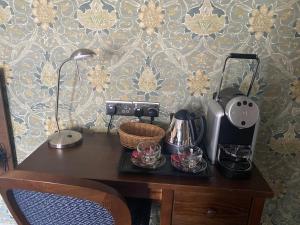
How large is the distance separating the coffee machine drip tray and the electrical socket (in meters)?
0.41

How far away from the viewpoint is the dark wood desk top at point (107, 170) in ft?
3.15

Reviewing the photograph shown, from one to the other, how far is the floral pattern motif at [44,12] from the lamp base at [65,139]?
52 centimetres

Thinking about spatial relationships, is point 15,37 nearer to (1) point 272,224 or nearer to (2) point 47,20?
(2) point 47,20

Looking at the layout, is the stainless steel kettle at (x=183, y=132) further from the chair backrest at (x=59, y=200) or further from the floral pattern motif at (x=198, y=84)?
the chair backrest at (x=59, y=200)

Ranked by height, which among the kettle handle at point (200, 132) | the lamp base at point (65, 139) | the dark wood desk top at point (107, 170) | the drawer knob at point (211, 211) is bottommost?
the drawer knob at point (211, 211)

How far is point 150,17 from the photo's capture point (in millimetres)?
1217

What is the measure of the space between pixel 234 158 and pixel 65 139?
776 millimetres

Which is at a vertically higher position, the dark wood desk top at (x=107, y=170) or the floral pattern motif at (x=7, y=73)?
the floral pattern motif at (x=7, y=73)

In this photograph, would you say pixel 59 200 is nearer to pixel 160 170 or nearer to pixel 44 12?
pixel 160 170

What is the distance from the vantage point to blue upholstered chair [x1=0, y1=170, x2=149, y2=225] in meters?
0.70

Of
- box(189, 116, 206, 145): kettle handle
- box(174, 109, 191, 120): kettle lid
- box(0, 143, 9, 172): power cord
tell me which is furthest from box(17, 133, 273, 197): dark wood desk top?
box(0, 143, 9, 172): power cord

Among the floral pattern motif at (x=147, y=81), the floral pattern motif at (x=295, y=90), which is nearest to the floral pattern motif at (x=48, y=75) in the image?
the floral pattern motif at (x=147, y=81)

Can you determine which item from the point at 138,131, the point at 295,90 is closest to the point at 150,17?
the point at 138,131

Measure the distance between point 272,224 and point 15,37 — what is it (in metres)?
1.72
